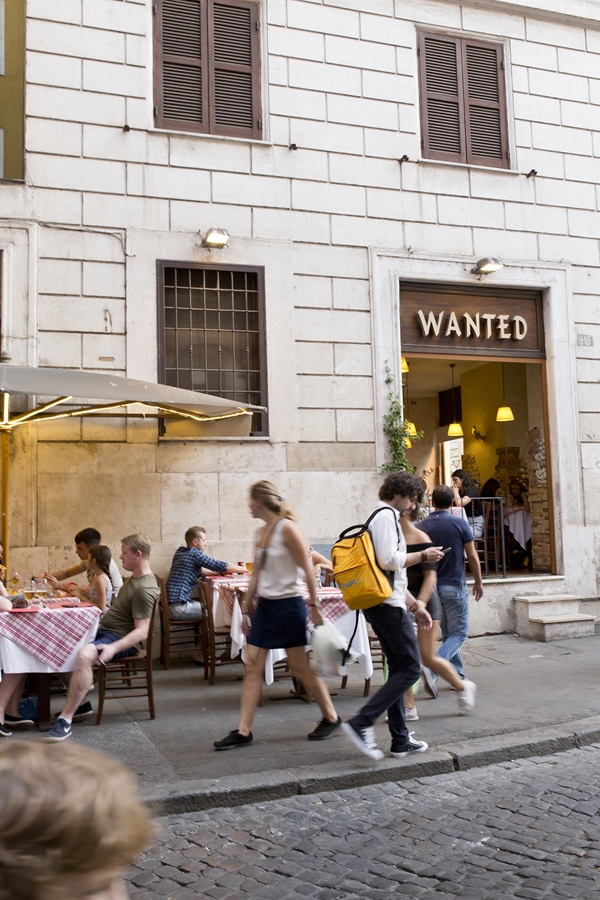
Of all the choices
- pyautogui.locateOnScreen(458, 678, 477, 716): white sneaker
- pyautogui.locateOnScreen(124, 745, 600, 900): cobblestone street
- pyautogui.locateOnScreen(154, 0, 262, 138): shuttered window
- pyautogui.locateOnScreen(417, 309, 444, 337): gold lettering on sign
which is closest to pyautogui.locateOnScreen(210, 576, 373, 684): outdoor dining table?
pyautogui.locateOnScreen(458, 678, 477, 716): white sneaker

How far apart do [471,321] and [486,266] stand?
2.43 ft

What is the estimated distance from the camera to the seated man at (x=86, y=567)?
8078mm

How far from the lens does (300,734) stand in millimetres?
6406

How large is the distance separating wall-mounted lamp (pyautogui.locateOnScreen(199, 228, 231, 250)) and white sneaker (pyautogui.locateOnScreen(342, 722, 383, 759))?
632cm

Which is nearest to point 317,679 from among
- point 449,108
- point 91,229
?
point 91,229

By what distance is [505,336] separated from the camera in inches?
465

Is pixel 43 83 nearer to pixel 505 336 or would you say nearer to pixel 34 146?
pixel 34 146

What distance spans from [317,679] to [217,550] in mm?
4046

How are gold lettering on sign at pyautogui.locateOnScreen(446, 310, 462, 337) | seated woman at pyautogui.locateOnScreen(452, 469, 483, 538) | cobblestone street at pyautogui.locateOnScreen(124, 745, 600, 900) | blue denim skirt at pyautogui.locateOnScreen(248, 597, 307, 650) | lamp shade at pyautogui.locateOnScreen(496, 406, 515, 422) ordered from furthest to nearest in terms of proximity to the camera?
lamp shade at pyautogui.locateOnScreen(496, 406, 515, 422) → seated woman at pyautogui.locateOnScreen(452, 469, 483, 538) → gold lettering on sign at pyautogui.locateOnScreen(446, 310, 462, 337) → blue denim skirt at pyautogui.locateOnScreen(248, 597, 307, 650) → cobblestone street at pyautogui.locateOnScreen(124, 745, 600, 900)

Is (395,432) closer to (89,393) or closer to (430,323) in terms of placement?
(430,323)

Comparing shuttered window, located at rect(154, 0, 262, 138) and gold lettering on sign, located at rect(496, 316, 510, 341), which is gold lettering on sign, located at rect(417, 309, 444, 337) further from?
shuttered window, located at rect(154, 0, 262, 138)

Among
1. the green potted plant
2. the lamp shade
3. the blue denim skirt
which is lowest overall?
the blue denim skirt

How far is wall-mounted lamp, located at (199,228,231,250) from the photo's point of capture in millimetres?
10086

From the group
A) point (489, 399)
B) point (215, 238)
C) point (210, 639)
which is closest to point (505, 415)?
point (489, 399)
